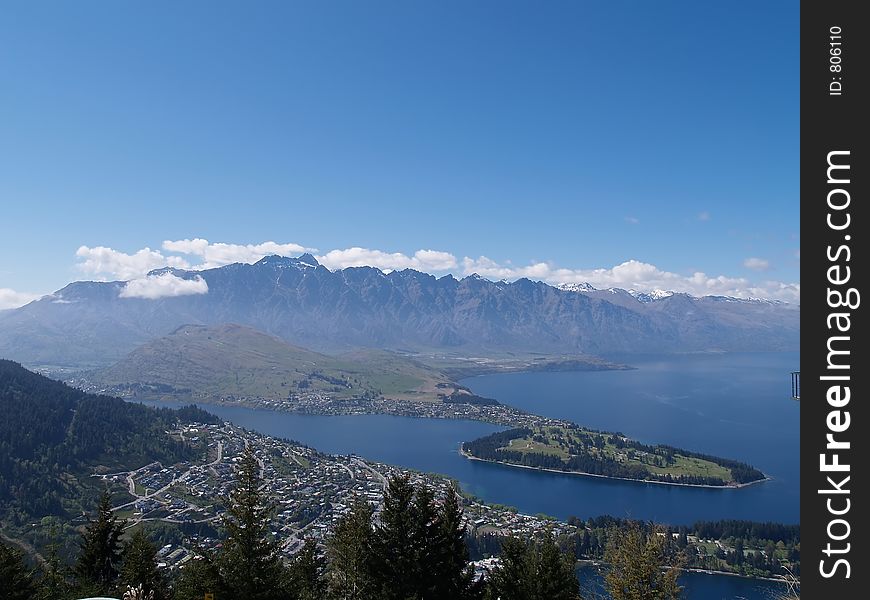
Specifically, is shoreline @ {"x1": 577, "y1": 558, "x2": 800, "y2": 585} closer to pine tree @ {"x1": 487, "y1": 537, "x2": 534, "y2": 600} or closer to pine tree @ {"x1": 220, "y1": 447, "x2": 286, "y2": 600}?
pine tree @ {"x1": 487, "y1": 537, "x2": 534, "y2": 600}

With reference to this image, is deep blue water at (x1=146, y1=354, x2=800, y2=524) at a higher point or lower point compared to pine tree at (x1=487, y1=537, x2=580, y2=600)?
lower

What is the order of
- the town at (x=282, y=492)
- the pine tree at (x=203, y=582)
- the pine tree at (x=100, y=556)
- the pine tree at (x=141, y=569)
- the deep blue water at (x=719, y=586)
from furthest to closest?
the town at (x=282, y=492)
the deep blue water at (x=719, y=586)
the pine tree at (x=100, y=556)
the pine tree at (x=141, y=569)
the pine tree at (x=203, y=582)

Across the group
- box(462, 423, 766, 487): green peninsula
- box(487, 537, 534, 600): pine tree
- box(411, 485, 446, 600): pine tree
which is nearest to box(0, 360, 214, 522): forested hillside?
box(462, 423, 766, 487): green peninsula

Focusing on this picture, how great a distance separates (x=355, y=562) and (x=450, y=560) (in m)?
2.34

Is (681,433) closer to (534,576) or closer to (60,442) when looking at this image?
(60,442)

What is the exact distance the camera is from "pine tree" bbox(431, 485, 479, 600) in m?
12.7

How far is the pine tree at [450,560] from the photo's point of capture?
12727mm

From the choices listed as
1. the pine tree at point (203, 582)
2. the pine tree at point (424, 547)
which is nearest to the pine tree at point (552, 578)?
the pine tree at point (424, 547)

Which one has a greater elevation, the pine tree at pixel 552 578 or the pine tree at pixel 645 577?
the pine tree at pixel 645 577

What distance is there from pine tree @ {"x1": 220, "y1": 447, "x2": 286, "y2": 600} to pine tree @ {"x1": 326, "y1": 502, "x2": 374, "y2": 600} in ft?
5.89

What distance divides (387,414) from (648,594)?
133196 mm

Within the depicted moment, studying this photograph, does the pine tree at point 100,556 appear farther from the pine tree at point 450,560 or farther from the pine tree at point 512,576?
the pine tree at point 512,576
